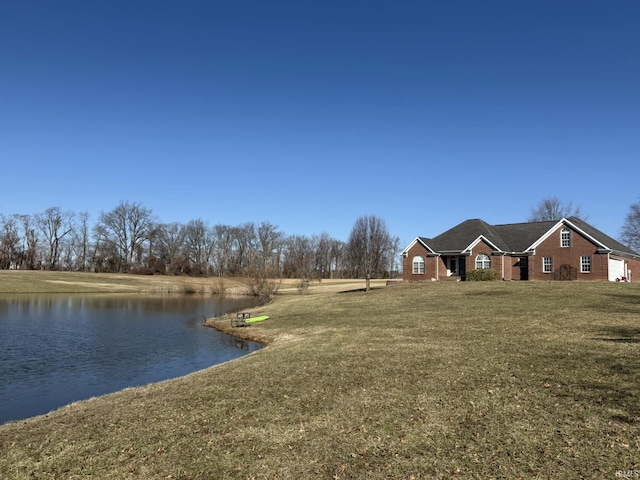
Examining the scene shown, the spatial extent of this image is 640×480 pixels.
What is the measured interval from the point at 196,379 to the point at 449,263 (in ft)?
120

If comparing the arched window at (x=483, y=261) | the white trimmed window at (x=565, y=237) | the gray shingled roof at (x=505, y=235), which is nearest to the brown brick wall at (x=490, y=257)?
the arched window at (x=483, y=261)

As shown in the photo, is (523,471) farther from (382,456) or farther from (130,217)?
(130,217)

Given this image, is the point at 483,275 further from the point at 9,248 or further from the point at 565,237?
the point at 9,248

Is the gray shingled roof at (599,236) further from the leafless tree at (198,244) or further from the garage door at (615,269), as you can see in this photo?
the leafless tree at (198,244)

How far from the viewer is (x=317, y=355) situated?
13602 mm

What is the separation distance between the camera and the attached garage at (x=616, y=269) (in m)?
37.4

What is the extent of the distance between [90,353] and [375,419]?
16.7m

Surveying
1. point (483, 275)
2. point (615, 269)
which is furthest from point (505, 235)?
point (615, 269)

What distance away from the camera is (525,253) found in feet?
133

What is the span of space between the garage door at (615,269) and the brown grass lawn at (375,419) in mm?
26449

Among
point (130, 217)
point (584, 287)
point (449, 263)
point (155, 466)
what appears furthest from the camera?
point (130, 217)

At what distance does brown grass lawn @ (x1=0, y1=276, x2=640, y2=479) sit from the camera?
6.12m

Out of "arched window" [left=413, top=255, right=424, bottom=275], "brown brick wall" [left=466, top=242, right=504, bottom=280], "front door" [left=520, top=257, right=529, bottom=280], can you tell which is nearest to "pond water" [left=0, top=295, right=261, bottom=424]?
"arched window" [left=413, top=255, right=424, bottom=275]

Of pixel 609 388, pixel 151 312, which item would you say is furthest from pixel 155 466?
pixel 151 312
